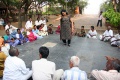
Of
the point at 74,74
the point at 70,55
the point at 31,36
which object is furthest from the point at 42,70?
the point at 31,36

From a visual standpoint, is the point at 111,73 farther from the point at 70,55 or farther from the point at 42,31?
the point at 42,31

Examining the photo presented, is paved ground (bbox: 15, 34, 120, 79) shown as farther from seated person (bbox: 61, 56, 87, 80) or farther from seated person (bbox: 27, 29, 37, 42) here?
seated person (bbox: 61, 56, 87, 80)

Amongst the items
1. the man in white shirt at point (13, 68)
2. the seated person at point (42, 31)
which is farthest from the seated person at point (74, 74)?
the seated person at point (42, 31)

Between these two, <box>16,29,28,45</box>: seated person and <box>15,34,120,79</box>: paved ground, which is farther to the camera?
<box>16,29,28,45</box>: seated person

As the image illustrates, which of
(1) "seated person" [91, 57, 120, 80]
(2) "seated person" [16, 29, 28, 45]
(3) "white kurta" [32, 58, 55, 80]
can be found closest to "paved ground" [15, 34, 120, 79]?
(2) "seated person" [16, 29, 28, 45]

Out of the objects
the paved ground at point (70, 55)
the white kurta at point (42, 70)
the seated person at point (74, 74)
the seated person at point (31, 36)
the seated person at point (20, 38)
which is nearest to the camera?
the seated person at point (74, 74)

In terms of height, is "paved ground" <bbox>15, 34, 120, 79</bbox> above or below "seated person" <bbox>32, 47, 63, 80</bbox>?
below

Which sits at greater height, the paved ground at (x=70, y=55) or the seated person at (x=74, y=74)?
the seated person at (x=74, y=74)

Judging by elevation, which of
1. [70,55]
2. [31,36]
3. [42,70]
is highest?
[42,70]

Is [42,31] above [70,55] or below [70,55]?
above

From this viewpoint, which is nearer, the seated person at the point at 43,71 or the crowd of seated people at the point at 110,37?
the seated person at the point at 43,71

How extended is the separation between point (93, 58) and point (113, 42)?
2.74 metres

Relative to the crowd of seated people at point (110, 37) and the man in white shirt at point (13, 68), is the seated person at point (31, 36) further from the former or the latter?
the man in white shirt at point (13, 68)

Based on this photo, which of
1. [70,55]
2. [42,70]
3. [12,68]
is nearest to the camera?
[42,70]
